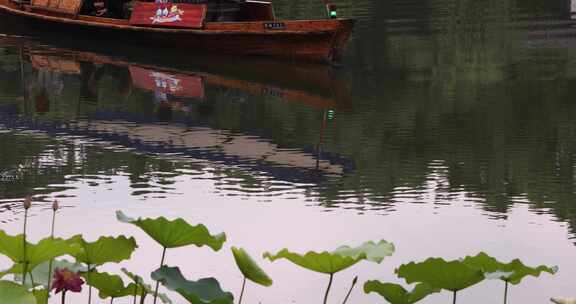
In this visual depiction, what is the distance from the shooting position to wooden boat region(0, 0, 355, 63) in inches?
891

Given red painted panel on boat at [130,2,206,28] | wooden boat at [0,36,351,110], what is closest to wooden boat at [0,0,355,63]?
red painted panel on boat at [130,2,206,28]

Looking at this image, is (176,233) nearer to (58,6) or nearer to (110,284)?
(110,284)

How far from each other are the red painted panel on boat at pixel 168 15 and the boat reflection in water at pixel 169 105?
1.25 metres

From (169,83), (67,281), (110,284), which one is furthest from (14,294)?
(169,83)

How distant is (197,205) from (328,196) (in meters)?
1.16

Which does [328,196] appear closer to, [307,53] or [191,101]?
[191,101]

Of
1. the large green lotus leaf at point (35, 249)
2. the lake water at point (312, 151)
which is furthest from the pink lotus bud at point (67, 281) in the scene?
the lake water at point (312, 151)

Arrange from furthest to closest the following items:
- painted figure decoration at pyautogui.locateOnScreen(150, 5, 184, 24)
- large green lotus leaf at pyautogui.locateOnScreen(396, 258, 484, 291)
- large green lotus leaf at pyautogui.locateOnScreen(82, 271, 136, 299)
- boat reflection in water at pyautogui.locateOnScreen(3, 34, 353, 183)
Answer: painted figure decoration at pyautogui.locateOnScreen(150, 5, 184, 24)
boat reflection in water at pyautogui.locateOnScreen(3, 34, 353, 183)
large green lotus leaf at pyautogui.locateOnScreen(82, 271, 136, 299)
large green lotus leaf at pyautogui.locateOnScreen(396, 258, 484, 291)

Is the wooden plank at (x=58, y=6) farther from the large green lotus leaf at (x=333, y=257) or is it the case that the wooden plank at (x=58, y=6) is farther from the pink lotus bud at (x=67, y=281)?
the pink lotus bud at (x=67, y=281)

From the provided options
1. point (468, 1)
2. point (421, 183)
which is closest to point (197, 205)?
point (421, 183)

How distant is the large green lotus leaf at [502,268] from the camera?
444cm

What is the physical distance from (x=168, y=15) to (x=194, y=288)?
20427 millimetres

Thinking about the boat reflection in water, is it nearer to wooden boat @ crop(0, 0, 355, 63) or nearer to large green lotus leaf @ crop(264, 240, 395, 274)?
wooden boat @ crop(0, 0, 355, 63)

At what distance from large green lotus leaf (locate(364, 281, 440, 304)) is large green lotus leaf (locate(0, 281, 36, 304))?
1205 mm
